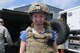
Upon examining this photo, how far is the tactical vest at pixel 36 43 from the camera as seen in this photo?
3373mm

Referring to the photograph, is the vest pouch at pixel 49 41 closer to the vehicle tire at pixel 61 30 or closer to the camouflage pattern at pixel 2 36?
the camouflage pattern at pixel 2 36

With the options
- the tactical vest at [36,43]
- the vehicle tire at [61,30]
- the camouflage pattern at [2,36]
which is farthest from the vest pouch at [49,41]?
the vehicle tire at [61,30]

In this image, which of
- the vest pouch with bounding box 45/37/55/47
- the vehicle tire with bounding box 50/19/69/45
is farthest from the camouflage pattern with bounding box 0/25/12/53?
the vest pouch with bounding box 45/37/55/47

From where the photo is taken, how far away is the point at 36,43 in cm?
338

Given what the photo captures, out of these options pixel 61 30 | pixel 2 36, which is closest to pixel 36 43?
pixel 2 36

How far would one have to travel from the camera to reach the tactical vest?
133 inches

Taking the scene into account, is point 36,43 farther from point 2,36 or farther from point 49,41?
point 2,36

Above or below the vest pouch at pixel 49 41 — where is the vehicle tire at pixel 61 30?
below

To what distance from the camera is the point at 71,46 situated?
846 cm

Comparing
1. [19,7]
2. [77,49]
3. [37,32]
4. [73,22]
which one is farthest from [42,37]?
[19,7]

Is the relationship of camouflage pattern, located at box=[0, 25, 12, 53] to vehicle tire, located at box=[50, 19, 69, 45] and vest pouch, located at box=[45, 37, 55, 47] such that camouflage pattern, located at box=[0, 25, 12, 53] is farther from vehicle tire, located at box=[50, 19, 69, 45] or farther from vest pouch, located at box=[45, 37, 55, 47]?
vest pouch, located at box=[45, 37, 55, 47]

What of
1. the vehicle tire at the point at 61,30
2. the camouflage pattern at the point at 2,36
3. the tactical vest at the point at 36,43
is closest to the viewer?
the tactical vest at the point at 36,43

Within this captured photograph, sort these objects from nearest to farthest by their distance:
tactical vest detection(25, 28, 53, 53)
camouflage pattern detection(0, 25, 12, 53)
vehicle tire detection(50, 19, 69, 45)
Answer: tactical vest detection(25, 28, 53, 53) < camouflage pattern detection(0, 25, 12, 53) < vehicle tire detection(50, 19, 69, 45)

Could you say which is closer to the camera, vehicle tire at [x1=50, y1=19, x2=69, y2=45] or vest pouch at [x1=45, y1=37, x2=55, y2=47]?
vest pouch at [x1=45, y1=37, x2=55, y2=47]
